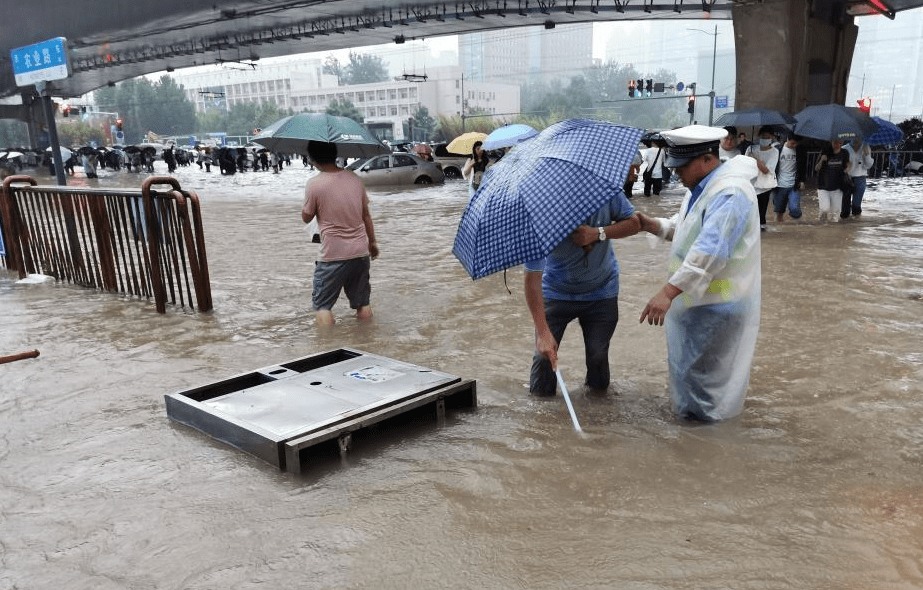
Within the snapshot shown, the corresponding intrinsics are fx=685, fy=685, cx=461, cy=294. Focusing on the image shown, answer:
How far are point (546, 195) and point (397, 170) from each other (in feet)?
69.1

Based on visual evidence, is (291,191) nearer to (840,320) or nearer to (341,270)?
(341,270)

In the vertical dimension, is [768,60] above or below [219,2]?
below

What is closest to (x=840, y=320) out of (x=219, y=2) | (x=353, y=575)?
(x=353, y=575)

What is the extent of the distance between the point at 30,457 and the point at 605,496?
311 cm

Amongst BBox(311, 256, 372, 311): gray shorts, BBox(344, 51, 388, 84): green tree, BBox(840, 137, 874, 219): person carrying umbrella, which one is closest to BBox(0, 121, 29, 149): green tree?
BBox(344, 51, 388, 84): green tree

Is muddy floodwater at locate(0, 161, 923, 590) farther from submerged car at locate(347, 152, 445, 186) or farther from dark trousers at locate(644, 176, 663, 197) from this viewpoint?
submerged car at locate(347, 152, 445, 186)

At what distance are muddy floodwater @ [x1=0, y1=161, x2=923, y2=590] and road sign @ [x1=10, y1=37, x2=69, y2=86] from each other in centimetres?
607

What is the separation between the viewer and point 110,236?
7480 mm

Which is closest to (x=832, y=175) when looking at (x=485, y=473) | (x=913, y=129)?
(x=485, y=473)

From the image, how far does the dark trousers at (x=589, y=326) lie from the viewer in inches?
154

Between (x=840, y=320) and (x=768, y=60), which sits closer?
(x=840, y=320)

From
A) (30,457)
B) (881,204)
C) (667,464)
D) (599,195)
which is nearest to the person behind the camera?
(599,195)

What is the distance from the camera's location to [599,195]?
10.2ft

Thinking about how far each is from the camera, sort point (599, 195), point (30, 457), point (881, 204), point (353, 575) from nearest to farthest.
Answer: point (353, 575)
point (599, 195)
point (30, 457)
point (881, 204)
